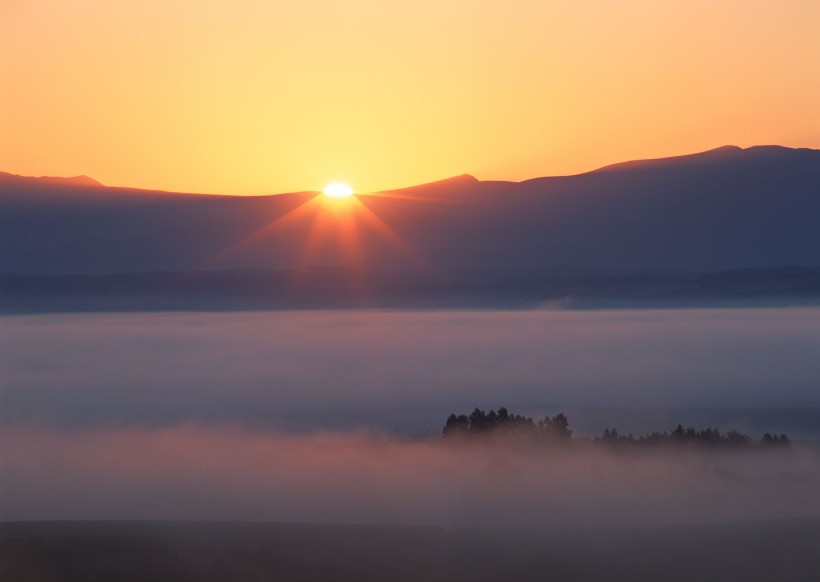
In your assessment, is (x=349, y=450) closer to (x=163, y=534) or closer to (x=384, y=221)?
(x=163, y=534)

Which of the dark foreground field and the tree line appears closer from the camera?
the dark foreground field

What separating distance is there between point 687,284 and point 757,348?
48539 millimetres

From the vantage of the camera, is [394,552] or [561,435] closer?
[394,552]

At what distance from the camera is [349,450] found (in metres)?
46.1

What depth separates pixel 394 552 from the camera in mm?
22953

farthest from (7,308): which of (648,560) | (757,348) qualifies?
(648,560)

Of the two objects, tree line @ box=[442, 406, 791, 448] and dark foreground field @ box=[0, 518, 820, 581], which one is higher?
dark foreground field @ box=[0, 518, 820, 581]

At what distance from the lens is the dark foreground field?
65.3ft

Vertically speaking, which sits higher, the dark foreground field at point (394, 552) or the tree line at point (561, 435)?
the dark foreground field at point (394, 552)

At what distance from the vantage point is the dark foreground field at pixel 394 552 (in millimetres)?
19906

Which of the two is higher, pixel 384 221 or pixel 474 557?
pixel 384 221

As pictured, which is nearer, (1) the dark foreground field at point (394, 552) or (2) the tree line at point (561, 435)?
(1) the dark foreground field at point (394, 552)

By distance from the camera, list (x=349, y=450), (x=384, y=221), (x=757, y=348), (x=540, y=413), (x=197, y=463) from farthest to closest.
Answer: (x=384, y=221), (x=757, y=348), (x=540, y=413), (x=349, y=450), (x=197, y=463)

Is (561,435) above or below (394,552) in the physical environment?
below
